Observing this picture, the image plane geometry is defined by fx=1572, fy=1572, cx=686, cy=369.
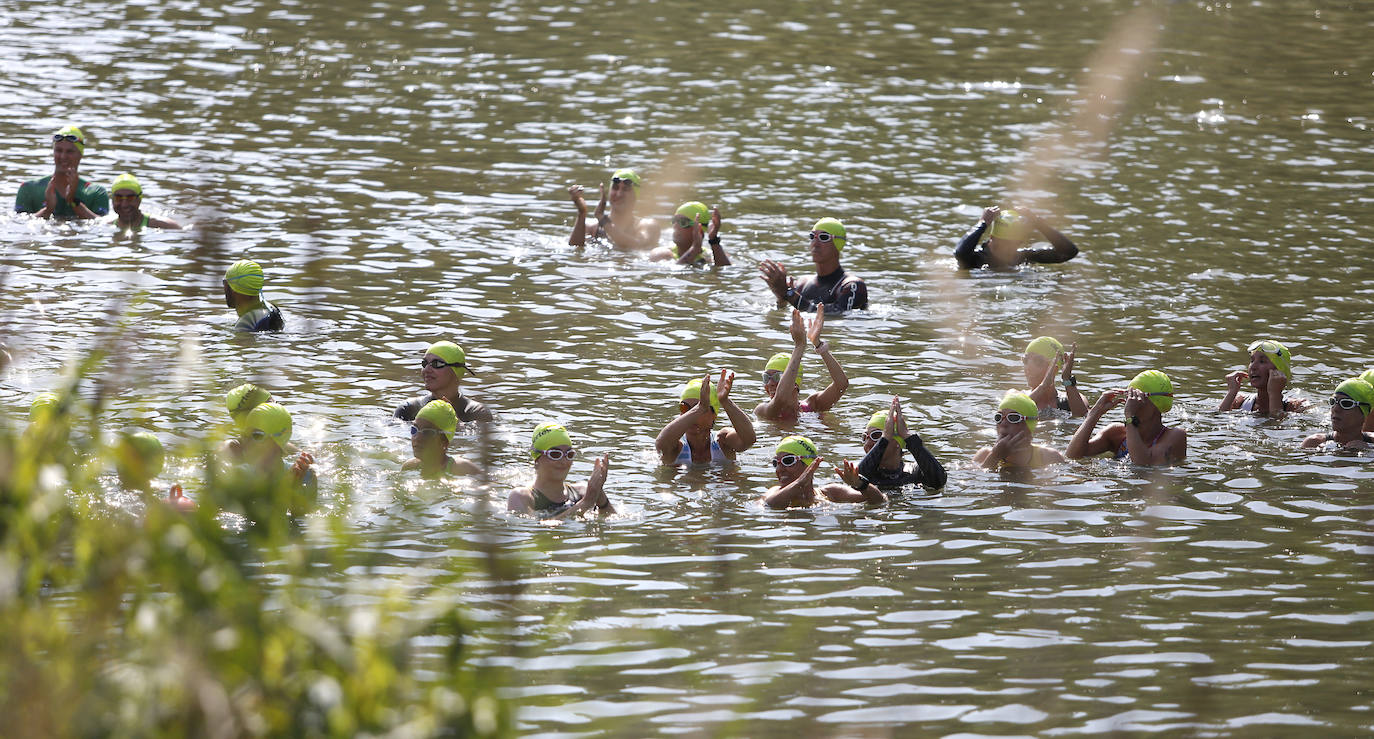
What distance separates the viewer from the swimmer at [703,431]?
15.7 metres

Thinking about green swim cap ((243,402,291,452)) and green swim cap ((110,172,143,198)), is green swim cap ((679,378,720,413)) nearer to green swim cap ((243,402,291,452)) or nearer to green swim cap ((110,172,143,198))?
green swim cap ((243,402,291,452))

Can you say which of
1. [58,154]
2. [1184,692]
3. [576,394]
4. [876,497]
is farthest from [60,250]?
[1184,692]

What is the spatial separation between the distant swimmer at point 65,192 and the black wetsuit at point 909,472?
14551mm

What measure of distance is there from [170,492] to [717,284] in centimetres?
1070

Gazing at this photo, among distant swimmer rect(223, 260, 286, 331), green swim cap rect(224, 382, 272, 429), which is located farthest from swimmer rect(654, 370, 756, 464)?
distant swimmer rect(223, 260, 286, 331)

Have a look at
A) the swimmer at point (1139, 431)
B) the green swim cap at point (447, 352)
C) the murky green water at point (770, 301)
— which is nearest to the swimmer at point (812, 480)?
the murky green water at point (770, 301)

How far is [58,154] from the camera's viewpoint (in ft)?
78.3

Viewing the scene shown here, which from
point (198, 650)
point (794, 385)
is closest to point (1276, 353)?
point (794, 385)

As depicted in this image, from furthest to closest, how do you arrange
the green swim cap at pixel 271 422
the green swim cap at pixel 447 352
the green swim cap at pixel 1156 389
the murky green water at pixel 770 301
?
the green swim cap at pixel 447 352, the green swim cap at pixel 1156 389, the green swim cap at pixel 271 422, the murky green water at pixel 770 301

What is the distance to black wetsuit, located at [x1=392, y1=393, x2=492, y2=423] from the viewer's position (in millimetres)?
16688

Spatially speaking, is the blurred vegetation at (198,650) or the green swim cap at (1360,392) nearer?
the blurred vegetation at (198,650)

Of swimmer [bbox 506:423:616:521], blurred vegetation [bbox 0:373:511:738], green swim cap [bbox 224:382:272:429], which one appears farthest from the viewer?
green swim cap [bbox 224:382:272:429]

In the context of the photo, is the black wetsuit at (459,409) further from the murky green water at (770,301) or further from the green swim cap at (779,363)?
the green swim cap at (779,363)

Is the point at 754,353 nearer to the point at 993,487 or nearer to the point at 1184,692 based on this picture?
the point at 993,487
